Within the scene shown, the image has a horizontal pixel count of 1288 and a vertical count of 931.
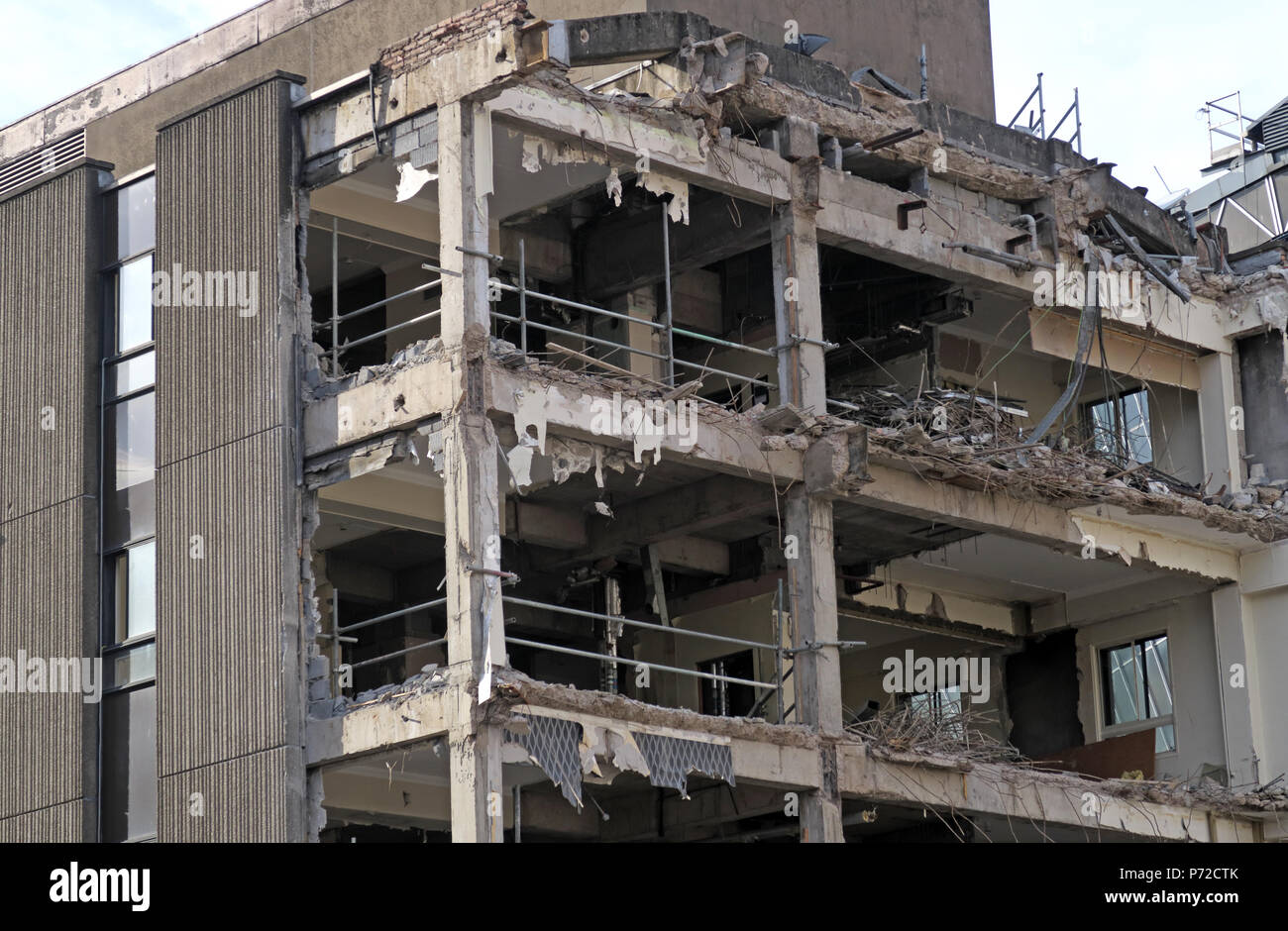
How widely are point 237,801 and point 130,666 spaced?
9.49 feet

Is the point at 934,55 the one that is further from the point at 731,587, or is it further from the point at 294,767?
the point at 294,767

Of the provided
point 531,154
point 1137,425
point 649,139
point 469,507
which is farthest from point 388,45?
point 1137,425

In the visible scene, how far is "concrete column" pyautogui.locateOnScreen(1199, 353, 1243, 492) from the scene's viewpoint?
30.7 metres

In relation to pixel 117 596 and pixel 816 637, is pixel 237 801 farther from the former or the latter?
pixel 816 637

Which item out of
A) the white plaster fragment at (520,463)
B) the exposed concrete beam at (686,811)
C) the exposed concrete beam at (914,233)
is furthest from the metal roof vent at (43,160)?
the exposed concrete beam at (686,811)

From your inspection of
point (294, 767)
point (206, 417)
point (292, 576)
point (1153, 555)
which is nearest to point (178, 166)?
point (206, 417)

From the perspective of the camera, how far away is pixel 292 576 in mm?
23281

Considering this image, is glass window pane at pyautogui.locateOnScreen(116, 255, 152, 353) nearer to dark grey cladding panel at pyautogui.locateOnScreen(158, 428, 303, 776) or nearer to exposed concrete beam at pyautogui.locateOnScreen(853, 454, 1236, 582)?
dark grey cladding panel at pyautogui.locateOnScreen(158, 428, 303, 776)

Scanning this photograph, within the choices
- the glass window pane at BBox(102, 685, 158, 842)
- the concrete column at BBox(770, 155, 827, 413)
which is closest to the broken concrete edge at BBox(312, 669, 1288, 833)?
the glass window pane at BBox(102, 685, 158, 842)

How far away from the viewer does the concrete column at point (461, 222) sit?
2278cm

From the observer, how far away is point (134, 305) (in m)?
26.0

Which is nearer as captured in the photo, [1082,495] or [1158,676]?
[1082,495]

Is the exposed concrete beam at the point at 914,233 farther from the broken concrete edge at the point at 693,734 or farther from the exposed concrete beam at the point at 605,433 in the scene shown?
the broken concrete edge at the point at 693,734
